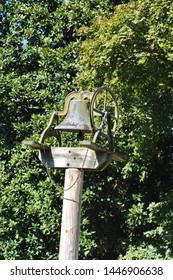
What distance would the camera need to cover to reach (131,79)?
7.70 meters

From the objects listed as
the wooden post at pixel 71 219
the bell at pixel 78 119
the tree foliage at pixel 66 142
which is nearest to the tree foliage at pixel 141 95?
the tree foliage at pixel 66 142

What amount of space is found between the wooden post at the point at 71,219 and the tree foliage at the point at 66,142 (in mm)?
2967

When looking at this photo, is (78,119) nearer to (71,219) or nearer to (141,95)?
(71,219)

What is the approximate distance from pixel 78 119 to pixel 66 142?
Answer: 3507 mm

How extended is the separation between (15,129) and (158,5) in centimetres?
299

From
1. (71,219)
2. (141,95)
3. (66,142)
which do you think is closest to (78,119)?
(71,219)

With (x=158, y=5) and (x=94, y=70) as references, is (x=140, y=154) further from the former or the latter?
(x=158, y=5)

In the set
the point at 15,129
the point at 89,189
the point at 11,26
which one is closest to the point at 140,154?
the point at 89,189

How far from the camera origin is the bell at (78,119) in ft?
17.3

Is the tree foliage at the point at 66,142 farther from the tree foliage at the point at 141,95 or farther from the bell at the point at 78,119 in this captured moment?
the bell at the point at 78,119

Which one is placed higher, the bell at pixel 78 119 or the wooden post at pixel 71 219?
the bell at pixel 78 119

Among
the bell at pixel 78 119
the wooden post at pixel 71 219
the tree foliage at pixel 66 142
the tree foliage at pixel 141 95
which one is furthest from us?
the tree foliage at pixel 66 142

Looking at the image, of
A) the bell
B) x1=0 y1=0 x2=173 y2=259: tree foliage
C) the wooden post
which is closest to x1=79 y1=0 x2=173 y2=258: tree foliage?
x1=0 y1=0 x2=173 y2=259: tree foliage

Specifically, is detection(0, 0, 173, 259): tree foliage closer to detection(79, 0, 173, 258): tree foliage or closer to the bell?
detection(79, 0, 173, 258): tree foliage
